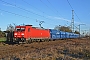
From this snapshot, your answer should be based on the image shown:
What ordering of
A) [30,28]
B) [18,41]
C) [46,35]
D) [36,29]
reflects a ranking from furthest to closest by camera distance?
[46,35]
[36,29]
[30,28]
[18,41]

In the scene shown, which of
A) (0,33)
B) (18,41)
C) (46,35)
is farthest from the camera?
(0,33)

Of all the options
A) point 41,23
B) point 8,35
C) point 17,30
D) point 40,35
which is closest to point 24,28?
point 17,30

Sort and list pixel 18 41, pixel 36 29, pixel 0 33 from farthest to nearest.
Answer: pixel 0 33 → pixel 36 29 → pixel 18 41

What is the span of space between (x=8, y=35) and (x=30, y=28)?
4352mm

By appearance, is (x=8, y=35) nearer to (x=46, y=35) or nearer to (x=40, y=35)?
(x=40, y=35)

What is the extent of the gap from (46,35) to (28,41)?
471 inches

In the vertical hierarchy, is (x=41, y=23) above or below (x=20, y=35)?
above

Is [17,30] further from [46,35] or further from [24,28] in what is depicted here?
[46,35]

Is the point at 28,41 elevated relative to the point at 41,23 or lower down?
lower down

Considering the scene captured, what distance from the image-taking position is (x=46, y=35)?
147ft

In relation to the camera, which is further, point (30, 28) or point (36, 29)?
point (36, 29)

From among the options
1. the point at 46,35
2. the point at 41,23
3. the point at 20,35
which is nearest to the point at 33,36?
the point at 20,35

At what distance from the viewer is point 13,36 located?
32.8m

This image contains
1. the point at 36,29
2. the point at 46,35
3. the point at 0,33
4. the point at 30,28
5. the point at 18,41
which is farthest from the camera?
the point at 0,33
